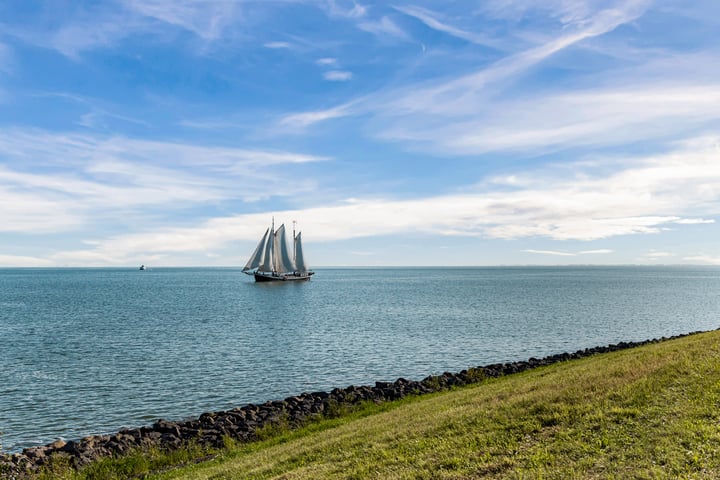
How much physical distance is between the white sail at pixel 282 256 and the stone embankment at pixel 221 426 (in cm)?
12666

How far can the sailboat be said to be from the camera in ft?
511

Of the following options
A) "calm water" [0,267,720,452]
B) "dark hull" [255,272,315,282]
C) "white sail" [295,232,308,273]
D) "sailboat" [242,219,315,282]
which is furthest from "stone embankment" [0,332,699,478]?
"white sail" [295,232,308,273]

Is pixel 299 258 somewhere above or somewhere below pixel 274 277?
above

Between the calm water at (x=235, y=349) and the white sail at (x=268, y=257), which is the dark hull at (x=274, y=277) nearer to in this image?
the white sail at (x=268, y=257)

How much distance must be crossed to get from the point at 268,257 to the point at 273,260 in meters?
1.87

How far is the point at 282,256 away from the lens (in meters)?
160

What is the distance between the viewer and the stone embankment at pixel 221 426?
18.8 metres

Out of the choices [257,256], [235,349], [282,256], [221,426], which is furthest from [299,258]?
[221,426]

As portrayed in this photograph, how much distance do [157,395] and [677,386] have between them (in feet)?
90.2

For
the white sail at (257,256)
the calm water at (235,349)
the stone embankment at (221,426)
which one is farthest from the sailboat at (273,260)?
the stone embankment at (221,426)

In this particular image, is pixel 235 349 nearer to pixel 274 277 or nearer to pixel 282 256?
pixel 282 256

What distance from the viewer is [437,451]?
41.5 ft

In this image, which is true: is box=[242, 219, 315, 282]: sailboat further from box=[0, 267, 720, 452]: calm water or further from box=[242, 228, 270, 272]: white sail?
box=[0, 267, 720, 452]: calm water

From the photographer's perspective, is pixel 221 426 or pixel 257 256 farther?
pixel 257 256
